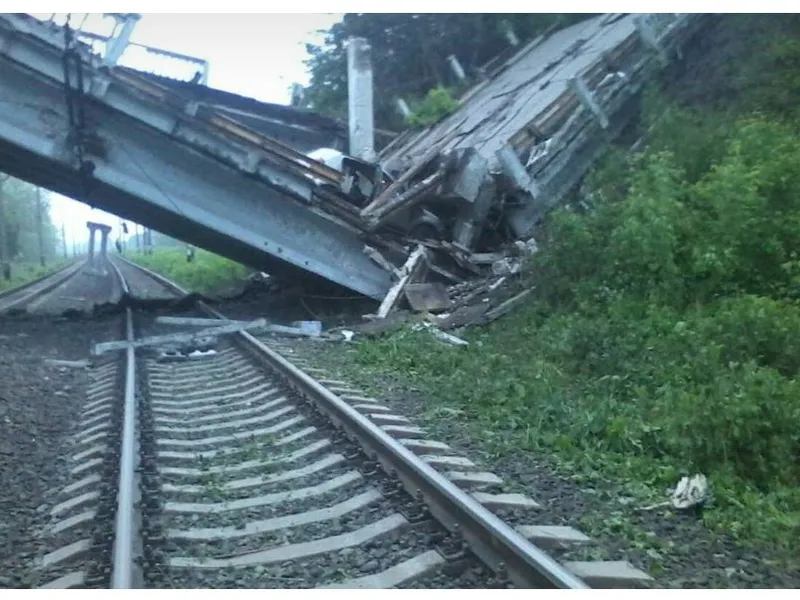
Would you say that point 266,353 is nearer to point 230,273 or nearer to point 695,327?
point 695,327

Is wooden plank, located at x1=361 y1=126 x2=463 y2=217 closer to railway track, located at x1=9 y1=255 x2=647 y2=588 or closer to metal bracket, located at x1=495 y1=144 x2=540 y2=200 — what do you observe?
metal bracket, located at x1=495 y1=144 x2=540 y2=200

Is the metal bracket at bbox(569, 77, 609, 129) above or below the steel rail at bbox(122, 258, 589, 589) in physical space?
above

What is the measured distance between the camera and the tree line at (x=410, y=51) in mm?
13586

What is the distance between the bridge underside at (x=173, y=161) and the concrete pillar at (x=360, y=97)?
1720 mm

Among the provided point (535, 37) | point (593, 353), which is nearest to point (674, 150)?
point (593, 353)

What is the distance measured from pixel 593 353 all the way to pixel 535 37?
1225 centimetres

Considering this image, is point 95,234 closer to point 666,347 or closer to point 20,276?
point 20,276

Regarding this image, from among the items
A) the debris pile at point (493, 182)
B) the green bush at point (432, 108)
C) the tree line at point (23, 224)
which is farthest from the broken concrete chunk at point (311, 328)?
the tree line at point (23, 224)

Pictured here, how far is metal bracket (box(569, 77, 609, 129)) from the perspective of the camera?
1530 centimetres

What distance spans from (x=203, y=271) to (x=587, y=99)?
47.8ft

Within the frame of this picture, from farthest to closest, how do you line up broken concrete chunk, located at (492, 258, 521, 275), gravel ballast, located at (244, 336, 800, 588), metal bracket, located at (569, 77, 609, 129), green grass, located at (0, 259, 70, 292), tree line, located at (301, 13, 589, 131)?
1. green grass, located at (0, 259, 70, 292)
2. metal bracket, located at (569, 77, 609, 129)
3. tree line, located at (301, 13, 589, 131)
4. broken concrete chunk, located at (492, 258, 521, 275)
5. gravel ballast, located at (244, 336, 800, 588)

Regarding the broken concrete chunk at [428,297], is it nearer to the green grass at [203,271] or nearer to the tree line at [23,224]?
the green grass at [203,271]

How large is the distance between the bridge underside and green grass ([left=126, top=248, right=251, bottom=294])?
7575 mm

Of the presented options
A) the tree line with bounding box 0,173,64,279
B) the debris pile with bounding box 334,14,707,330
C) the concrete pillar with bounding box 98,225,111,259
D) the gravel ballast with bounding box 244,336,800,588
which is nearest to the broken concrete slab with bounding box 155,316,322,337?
the debris pile with bounding box 334,14,707,330
